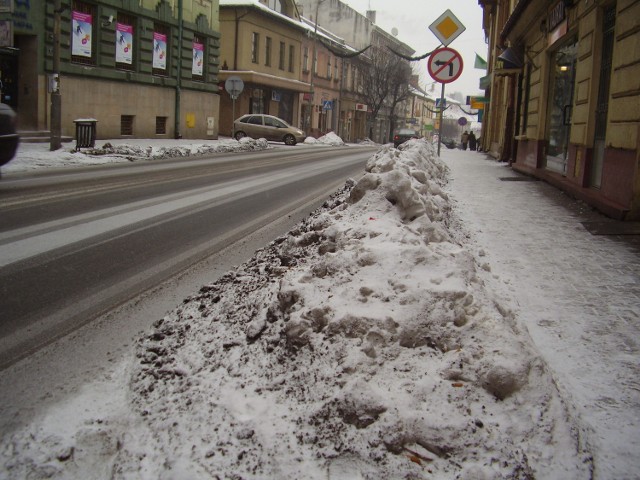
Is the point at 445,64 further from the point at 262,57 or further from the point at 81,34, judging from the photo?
the point at 262,57

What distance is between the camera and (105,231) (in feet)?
21.5

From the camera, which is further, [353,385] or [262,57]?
[262,57]

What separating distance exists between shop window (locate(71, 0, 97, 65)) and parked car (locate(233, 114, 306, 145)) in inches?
449

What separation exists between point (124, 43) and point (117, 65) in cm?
102

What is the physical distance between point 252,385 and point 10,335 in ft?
5.59

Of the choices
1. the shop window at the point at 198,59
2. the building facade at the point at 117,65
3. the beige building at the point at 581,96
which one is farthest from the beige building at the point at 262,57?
the beige building at the point at 581,96

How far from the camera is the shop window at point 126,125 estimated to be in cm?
2555

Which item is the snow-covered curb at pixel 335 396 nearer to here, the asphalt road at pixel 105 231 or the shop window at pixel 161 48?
the asphalt road at pixel 105 231

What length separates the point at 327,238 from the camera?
4621 millimetres

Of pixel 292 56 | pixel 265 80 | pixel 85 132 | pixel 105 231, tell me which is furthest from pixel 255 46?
pixel 105 231

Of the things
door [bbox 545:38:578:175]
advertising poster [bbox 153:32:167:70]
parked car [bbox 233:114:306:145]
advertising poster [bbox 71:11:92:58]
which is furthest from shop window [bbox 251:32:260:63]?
door [bbox 545:38:578:175]

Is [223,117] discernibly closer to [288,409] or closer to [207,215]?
[207,215]

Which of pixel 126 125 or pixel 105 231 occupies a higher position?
pixel 126 125

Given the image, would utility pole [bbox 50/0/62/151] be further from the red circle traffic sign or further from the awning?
the awning
